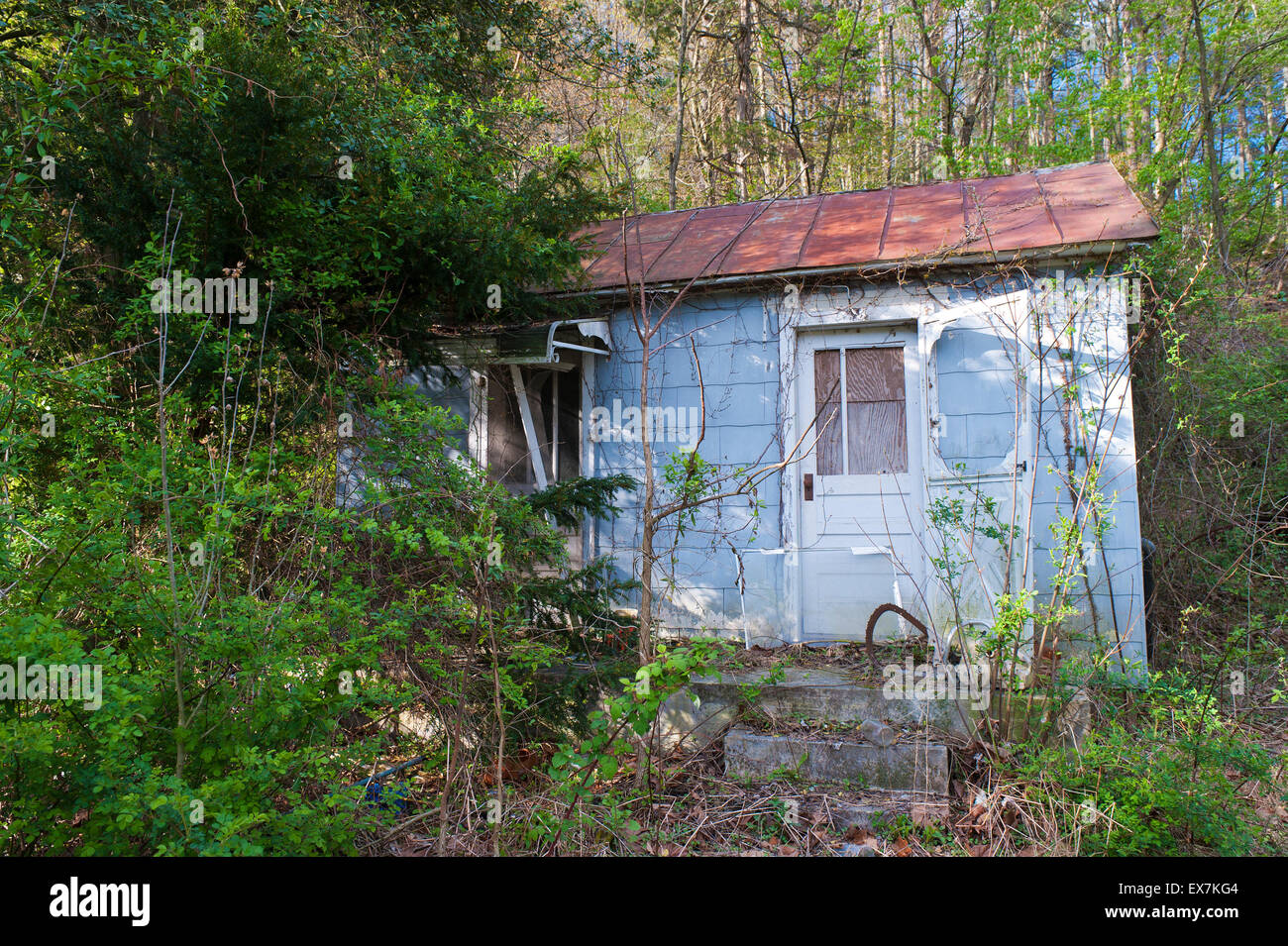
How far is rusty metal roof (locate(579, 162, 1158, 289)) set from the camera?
5477 mm

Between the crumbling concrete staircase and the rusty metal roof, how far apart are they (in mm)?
2801

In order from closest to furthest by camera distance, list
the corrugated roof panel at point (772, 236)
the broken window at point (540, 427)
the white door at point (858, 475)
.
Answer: the white door at point (858, 475) → the corrugated roof panel at point (772, 236) → the broken window at point (540, 427)

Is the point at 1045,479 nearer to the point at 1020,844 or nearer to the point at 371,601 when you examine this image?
the point at 1020,844

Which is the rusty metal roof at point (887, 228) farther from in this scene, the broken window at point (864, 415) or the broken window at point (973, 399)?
the broken window at point (864, 415)

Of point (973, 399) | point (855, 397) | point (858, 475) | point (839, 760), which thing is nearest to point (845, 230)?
point (855, 397)

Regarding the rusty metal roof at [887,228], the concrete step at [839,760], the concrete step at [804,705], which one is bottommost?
the concrete step at [839,760]

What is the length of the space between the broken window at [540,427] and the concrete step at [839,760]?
2955 millimetres

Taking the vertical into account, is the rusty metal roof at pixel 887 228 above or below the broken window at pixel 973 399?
above

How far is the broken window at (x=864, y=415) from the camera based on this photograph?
5898mm

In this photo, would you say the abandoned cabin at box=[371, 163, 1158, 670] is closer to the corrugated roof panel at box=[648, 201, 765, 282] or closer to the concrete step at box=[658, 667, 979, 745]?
the corrugated roof panel at box=[648, 201, 765, 282]

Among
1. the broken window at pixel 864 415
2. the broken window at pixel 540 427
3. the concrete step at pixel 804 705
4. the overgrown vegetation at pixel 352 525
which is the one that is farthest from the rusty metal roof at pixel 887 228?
the concrete step at pixel 804 705

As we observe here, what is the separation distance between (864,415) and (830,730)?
2.50m

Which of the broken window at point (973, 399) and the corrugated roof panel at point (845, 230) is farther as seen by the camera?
the corrugated roof panel at point (845, 230)

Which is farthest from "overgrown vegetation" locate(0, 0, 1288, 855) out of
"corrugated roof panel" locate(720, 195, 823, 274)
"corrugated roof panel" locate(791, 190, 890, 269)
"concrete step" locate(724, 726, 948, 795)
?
"corrugated roof panel" locate(791, 190, 890, 269)
